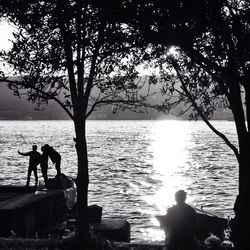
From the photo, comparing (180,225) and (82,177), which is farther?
(82,177)

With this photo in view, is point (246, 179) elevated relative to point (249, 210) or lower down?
elevated

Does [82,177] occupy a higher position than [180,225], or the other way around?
[82,177]

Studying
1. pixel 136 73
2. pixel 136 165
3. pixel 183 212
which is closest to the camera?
pixel 183 212

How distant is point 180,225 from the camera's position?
10.9m

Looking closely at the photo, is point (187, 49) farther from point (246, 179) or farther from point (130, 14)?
point (246, 179)

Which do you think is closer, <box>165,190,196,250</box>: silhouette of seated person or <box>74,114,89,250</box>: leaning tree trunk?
<box>165,190,196,250</box>: silhouette of seated person

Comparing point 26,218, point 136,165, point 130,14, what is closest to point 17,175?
point 136,165

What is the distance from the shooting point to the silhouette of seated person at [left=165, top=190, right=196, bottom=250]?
1085 cm

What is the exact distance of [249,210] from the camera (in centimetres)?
987

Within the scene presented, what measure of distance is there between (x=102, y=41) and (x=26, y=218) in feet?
33.3

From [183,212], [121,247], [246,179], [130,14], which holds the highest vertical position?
[130,14]

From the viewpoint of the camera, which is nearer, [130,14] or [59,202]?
[130,14]

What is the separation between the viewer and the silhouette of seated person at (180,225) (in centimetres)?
1085

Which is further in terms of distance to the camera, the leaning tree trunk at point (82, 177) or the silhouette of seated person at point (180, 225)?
the leaning tree trunk at point (82, 177)
